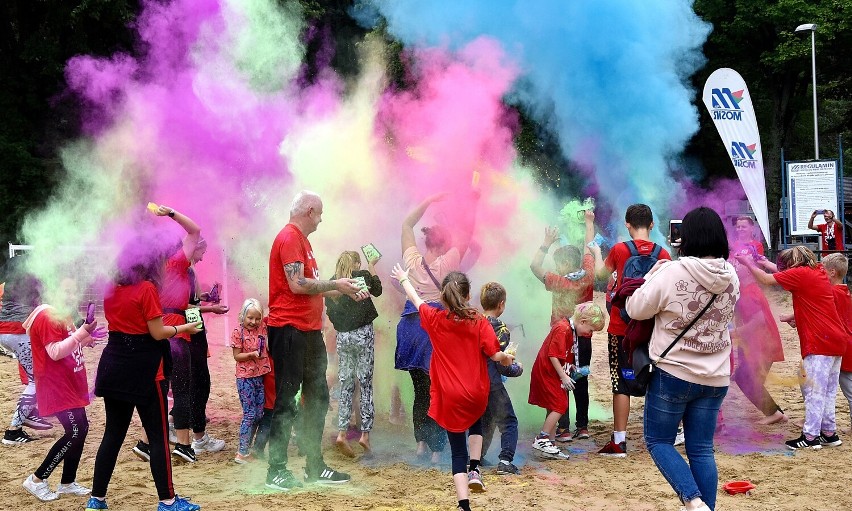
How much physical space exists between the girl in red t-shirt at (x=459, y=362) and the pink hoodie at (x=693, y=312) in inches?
40.9

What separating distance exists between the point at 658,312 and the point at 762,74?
2525 cm

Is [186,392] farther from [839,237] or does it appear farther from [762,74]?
[762,74]

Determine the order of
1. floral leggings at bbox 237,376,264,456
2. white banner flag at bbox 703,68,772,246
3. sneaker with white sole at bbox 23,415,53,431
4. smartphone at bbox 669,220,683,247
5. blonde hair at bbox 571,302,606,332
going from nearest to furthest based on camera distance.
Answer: smartphone at bbox 669,220,683,247 < floral leggings at bbox 237,376,264,456 < blonde hair at bbox 571,302,606,332 < sneaker with white sole at bbox 23,415,53,431 < white banner flag at bbox 703,68,772,246

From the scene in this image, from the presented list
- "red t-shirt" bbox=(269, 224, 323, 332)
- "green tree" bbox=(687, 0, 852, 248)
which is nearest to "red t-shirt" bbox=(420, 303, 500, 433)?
"red t-shirt" bbox=(269, 224, 323, 332)

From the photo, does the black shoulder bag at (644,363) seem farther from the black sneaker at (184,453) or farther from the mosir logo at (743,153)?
the mosir logo at (743,153)

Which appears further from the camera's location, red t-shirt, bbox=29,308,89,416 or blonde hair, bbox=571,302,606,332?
blonde hair, bbox=571,302,606,332

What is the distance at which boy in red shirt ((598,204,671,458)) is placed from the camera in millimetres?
6145

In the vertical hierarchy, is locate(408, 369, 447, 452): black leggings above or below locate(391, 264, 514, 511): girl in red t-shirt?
below

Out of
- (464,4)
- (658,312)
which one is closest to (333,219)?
(464,4)

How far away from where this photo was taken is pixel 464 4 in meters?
7.93

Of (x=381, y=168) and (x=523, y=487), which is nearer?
(x=523, y=487)

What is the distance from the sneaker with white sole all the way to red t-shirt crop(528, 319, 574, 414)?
4.44m

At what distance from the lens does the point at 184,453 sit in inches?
253

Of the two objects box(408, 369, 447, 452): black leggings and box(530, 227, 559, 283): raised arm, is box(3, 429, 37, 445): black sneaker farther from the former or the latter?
box(530, 227, 559, 283): raised arm
